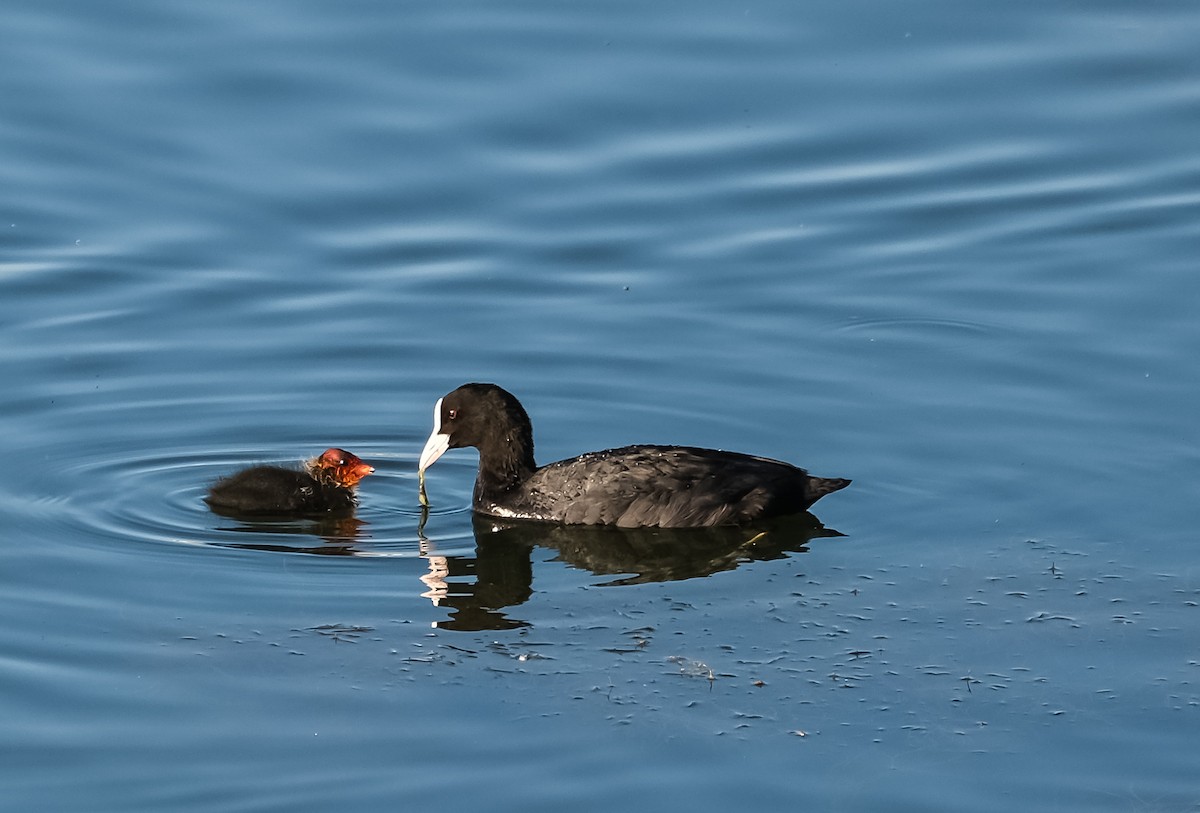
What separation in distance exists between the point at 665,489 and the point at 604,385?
1.75 m

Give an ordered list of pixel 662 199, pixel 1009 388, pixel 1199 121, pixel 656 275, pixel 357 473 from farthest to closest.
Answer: pixel 1199 121 < pixel 662 199 < pixel 656 275 < pixel 1009 388 < pixel 357 473

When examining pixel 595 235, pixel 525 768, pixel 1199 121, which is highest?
pixel 1199 121

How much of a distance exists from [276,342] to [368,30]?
16.6ft

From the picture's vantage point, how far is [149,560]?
33.3 feet

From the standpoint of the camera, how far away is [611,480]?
1088cm

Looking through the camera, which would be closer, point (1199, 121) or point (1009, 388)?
point (1009, 388)

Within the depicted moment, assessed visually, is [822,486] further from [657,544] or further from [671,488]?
[657,544]

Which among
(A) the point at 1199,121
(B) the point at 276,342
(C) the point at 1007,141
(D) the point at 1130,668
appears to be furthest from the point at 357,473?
(A) the point at 1199,121

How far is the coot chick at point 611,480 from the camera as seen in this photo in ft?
35.3

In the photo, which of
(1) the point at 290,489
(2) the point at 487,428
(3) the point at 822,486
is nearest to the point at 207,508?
(1) the point at 290,489

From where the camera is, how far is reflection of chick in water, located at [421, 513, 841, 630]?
389 inches

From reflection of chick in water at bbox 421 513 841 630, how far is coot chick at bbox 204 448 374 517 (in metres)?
0.71

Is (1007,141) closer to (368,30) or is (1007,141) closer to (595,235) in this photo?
(595,235)

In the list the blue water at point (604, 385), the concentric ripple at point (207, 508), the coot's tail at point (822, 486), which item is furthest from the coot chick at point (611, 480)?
the concentric ripple at point (207, 508)
